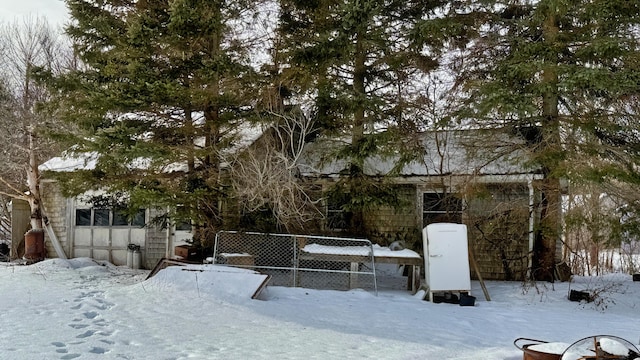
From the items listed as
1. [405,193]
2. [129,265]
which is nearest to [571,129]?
[405,193]

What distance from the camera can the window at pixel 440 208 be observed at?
40.1ft

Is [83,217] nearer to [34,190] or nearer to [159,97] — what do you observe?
[34,190]

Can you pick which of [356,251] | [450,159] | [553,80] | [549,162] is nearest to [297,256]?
[356,251]

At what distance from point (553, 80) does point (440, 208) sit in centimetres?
440

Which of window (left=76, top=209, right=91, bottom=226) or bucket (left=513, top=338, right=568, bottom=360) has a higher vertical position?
window (left=76, top=209, right=91, bottom=226)

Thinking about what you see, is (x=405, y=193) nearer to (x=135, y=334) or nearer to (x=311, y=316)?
(x=311, y=316)

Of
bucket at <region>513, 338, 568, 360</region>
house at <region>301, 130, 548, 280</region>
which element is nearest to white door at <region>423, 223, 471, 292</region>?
house at <region>301, 130, 548, 280</region>

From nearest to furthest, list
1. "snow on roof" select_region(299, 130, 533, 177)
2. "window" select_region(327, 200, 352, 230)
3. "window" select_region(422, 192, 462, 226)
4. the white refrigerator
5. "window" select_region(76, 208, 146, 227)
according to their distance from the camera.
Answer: the white refrigerator, "snow on roof" select_region(299, 130, 533, 177), "window" select_region(422, 192, 462, 226), "window" select_region(327, 200, 352, 230), "window" select_region(76, 208, 146, 227)

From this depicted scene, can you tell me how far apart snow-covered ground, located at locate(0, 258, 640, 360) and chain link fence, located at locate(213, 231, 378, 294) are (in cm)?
73

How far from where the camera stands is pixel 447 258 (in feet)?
31.4

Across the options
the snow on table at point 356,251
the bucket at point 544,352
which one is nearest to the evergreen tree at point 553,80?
the snow on table at point 356,251

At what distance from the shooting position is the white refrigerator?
30.9ft

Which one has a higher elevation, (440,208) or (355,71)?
(355,71)

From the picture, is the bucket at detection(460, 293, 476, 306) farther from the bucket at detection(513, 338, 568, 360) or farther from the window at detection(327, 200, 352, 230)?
the bucket at detection(513, 338, 568, 360)
